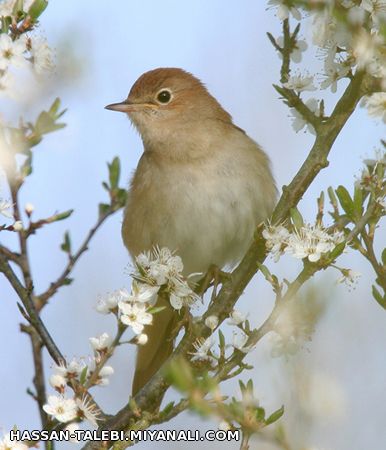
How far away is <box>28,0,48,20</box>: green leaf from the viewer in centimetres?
267

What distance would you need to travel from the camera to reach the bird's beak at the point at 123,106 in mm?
5215

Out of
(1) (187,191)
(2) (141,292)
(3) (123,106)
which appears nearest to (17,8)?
(2) (141,292)

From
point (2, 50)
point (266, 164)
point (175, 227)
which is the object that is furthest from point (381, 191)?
point (266, 164)

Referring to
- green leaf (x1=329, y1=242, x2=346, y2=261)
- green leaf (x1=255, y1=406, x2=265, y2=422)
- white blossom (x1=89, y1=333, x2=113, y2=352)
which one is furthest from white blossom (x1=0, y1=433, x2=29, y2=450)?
green leaf (x1=329, y1=242, x2=346, y2=261)

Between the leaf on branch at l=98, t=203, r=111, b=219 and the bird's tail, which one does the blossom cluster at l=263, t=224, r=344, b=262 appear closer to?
the leaf on branch at l=98, t=203, r=111, b=219

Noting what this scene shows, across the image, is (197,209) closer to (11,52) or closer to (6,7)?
(6,7)

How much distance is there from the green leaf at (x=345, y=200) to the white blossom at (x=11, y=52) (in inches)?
42.9

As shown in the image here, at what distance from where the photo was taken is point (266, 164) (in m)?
5.23

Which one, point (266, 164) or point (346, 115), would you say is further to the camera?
point (266, 164)

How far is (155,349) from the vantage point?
4668mm

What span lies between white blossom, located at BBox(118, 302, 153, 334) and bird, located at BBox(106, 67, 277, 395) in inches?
76.9

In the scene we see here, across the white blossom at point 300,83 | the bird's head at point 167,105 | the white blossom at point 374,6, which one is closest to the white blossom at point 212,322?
the white blossom at point 300,83

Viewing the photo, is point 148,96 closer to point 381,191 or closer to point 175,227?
point 175,227

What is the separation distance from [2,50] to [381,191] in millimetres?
1293
